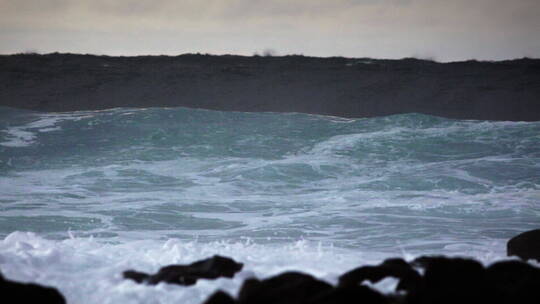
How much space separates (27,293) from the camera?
2.52 m

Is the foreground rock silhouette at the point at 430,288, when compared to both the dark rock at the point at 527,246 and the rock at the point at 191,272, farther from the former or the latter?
the dark rock at the point at 527,246

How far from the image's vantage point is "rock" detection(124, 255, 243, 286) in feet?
10.2

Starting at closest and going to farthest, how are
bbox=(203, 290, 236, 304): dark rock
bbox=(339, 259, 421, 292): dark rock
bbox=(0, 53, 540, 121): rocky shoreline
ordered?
bbox=(203, 290, 236, 304): dark rock → bbox=(339, 259, 421, 292): dark rock → bbox=(0, 53, 540, 121): rocky shoreline

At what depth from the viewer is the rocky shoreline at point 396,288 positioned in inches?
95.1

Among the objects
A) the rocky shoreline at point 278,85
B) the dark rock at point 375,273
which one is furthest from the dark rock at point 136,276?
the rocky shoreline at point 278,85

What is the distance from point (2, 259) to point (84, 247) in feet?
3.60

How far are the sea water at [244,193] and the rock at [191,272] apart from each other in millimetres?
55

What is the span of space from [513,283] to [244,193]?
24.2 feet

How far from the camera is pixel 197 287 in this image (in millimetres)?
3041

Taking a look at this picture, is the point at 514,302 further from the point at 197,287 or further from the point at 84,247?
the point at 84,247

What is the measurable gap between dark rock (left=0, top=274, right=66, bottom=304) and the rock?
23.8 inches

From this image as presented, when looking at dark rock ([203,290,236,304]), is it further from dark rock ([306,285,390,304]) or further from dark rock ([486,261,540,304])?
dark rock ([486,261,540,304])

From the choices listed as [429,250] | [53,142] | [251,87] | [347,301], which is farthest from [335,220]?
[251,87]

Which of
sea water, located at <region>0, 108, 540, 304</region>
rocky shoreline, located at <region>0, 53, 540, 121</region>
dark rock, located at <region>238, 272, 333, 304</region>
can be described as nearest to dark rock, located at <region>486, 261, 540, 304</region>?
dark rock, located at <region>238, 272, 333, 304</region>
